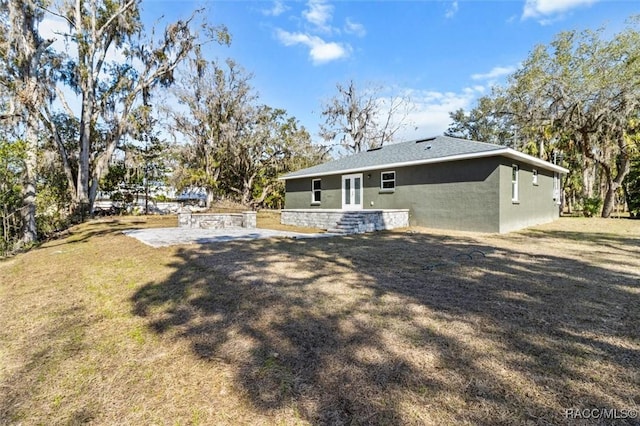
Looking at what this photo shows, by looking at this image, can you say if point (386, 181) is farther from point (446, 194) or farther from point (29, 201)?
point (29, 201)

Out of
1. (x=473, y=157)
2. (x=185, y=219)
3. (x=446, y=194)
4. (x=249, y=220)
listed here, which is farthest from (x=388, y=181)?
(x=185, y=219)

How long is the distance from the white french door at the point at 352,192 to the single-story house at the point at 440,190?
2 centimetres

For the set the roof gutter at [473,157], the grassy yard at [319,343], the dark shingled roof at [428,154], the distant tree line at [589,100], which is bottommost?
the grassy yard at [319,343]

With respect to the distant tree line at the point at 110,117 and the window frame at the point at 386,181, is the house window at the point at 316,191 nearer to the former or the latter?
the window frame at the point at 386,181

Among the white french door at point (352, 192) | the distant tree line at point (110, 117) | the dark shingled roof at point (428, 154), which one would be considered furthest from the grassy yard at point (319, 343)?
the white french door at point (352, 192)

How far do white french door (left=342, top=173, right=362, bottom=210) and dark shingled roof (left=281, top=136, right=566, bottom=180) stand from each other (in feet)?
1.64

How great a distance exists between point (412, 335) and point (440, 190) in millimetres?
9221

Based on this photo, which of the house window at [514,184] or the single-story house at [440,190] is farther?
the house window at [514,184]

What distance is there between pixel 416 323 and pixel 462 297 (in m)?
1.04

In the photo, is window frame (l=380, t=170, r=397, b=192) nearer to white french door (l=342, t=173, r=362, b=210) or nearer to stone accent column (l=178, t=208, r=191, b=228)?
white french door (l=342, t=173, r=362, b=210)

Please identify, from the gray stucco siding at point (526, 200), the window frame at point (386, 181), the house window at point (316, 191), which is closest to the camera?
the gray stucco siding at point (526, 200)

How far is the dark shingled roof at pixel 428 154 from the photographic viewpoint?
10.1 metres

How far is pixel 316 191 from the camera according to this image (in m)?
16.0

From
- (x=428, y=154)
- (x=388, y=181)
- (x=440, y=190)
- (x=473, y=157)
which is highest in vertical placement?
(x=428, y=154)
